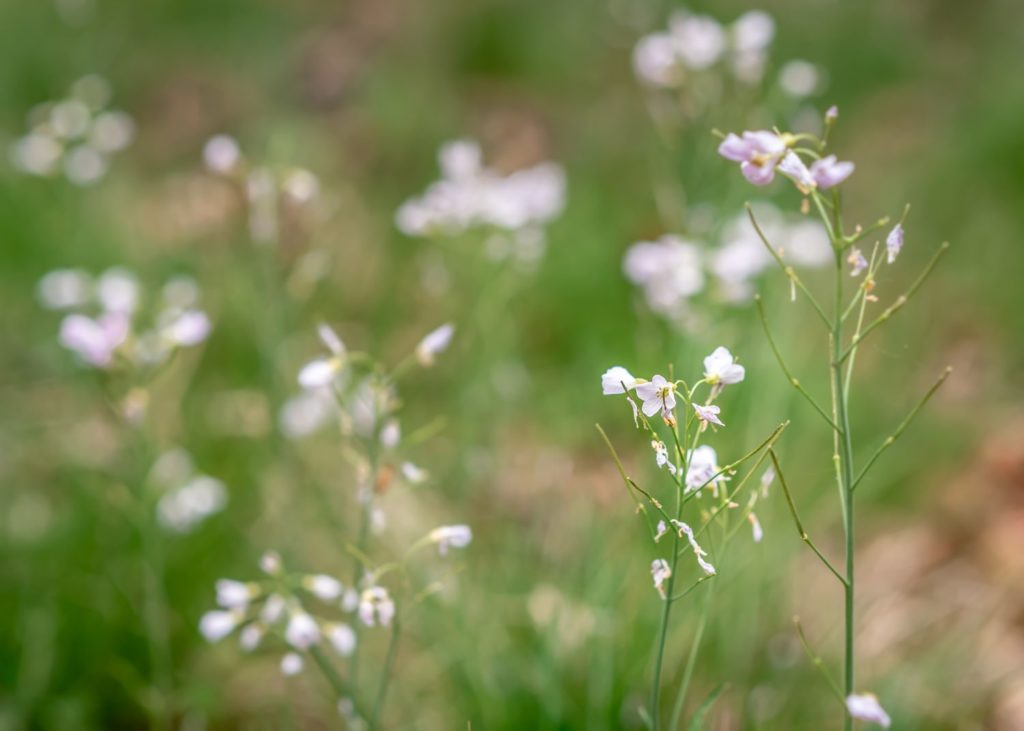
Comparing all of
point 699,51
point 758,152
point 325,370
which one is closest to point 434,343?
point 325,370

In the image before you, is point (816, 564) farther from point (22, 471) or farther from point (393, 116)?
point (393, 116)

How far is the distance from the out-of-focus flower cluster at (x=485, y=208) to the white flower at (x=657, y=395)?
1.66 m

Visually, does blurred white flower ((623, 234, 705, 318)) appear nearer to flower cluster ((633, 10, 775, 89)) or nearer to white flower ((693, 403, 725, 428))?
flower cluster ((633, 10, 775, 89))

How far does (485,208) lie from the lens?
289 cm

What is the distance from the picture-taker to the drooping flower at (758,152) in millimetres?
1170

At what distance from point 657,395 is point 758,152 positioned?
1.04 feet

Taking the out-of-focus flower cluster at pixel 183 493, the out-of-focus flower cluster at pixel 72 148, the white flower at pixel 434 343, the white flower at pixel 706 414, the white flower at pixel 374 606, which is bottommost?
the out-of-focus flower cluster at pixel 183 493

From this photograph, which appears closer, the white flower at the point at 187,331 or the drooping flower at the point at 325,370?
the drooping flower at the point at 325,370

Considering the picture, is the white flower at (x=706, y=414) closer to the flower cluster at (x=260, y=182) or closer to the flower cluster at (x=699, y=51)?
the flower cluster at (x=260, y=182)

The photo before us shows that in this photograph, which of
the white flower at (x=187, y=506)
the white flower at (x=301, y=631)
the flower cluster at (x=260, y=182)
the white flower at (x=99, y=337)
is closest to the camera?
the white flower at (x=301, y=631)

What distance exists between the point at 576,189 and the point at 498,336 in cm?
147

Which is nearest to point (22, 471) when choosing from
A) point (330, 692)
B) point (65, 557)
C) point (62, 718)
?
point (65, 557)

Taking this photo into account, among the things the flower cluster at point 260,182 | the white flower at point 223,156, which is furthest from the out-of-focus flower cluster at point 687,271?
the white flower at point 223,156

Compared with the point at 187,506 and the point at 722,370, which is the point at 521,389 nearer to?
the point at 187,506
